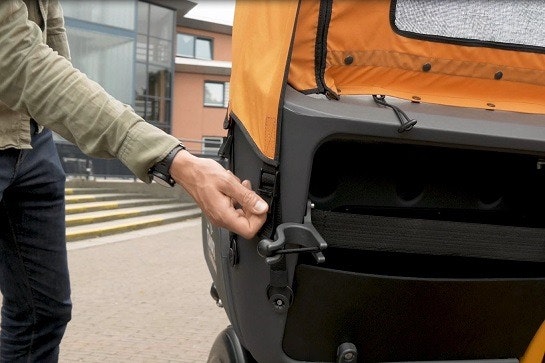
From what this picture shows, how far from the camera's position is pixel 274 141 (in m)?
1.38

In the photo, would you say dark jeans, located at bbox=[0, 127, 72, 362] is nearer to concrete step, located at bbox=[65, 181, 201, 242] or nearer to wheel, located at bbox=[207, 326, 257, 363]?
wheel, located at bbox=[207, 326, 257, 363]

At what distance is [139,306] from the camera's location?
5.62 meters

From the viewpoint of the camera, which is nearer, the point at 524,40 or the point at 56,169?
the point at 524,40

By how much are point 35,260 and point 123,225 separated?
956cm

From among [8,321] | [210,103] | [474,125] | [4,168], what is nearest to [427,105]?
[474,125]

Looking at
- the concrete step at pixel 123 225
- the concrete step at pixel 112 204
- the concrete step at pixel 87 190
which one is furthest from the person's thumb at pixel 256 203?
the concrete step at pixel 87 190

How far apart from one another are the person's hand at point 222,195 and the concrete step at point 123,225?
27.8 feet

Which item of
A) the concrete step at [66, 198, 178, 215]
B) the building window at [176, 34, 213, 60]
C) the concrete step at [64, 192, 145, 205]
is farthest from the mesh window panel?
the building window at [176, 34, 213, 60]

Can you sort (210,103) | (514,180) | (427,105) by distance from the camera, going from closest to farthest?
(427,105), (514,180), (210,103)

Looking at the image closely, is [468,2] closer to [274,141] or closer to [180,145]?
[274,141]

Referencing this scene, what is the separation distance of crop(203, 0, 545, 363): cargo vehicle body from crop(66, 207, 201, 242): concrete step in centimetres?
842

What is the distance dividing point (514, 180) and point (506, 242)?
299 mm

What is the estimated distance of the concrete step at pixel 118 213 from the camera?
10906mm

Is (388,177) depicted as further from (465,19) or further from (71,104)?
(71,104)
